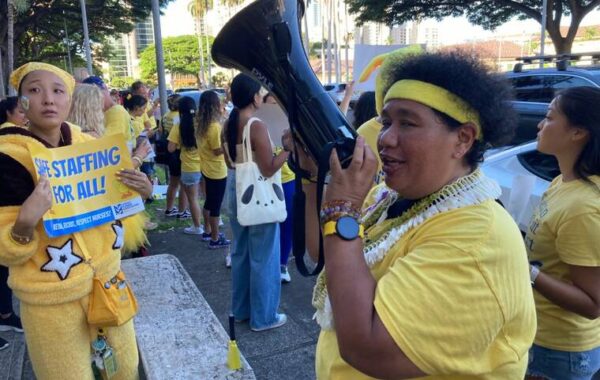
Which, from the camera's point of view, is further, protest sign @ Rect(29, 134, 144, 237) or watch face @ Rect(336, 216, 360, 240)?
protest sign @ Rect(29, 134, 144, 237)

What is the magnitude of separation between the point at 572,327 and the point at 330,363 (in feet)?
3.89

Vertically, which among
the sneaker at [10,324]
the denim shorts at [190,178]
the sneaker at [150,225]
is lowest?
the sneaker at [150,225]

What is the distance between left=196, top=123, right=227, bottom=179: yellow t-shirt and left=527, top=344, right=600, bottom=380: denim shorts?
4125mm

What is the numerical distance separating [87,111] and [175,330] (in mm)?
2051

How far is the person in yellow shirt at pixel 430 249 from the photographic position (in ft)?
3.45

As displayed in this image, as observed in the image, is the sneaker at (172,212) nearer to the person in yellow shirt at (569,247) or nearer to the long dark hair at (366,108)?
the long dark hair at (366,108)

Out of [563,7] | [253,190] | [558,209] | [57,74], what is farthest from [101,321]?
[563,7]

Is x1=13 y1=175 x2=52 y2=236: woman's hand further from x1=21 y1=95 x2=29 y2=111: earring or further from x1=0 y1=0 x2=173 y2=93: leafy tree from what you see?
x1=0 y1=0 x2=173 y2=93: leafy tree

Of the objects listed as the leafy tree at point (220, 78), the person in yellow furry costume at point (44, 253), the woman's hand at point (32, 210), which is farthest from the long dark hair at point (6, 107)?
the leafy tree at point (220, 78)

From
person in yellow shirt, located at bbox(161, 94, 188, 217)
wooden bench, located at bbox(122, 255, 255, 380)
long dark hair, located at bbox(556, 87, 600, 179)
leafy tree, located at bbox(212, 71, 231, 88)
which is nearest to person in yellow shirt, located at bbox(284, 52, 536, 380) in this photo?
long dark hair, located at bbox(556, 87, 600, 179)

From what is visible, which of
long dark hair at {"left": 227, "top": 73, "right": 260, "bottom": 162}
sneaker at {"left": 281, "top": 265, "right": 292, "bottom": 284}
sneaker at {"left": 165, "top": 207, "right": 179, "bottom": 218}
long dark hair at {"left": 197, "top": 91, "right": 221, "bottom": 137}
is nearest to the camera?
long dark hair at {"left": 227, "top": 73, "right": 260, "bottom": 162}

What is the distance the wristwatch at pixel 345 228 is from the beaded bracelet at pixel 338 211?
0.04ft

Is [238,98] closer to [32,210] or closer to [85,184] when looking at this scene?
[85,184]

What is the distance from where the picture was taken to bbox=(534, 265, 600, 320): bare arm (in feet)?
5.97
